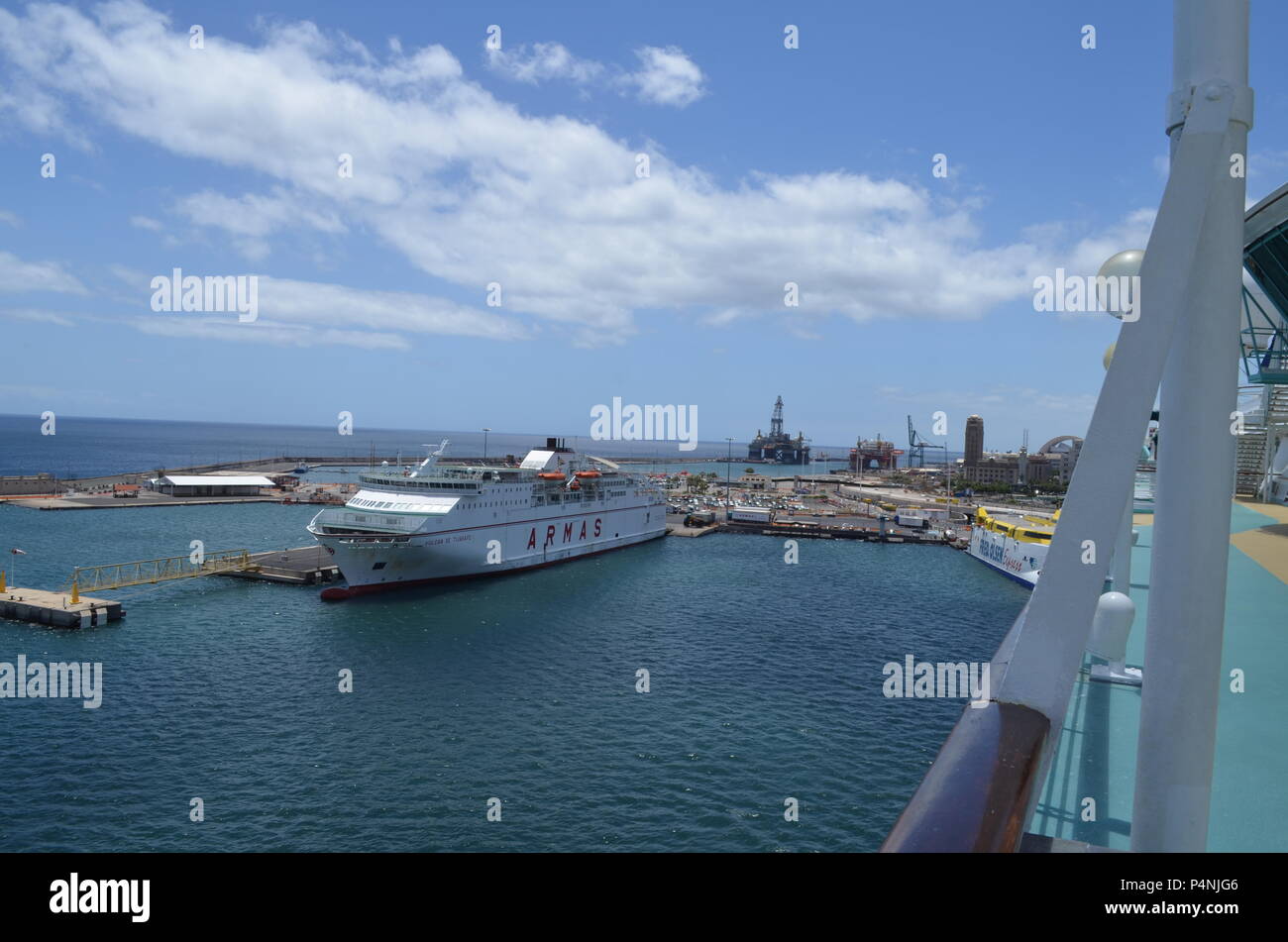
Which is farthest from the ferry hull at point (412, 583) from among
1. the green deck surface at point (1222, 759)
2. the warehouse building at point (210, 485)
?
the warehouse building at point (210, 485)

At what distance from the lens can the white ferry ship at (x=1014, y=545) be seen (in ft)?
126

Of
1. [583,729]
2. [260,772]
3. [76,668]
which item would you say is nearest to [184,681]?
[76,668]

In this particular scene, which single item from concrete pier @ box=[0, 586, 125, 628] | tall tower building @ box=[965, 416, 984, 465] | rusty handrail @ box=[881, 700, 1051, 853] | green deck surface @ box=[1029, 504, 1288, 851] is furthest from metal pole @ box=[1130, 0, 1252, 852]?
tall tower building @ box=[965, 416, 984, 465]

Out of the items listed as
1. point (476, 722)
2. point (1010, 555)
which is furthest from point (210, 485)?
point (1010, 555)

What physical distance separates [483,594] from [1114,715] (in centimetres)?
2725

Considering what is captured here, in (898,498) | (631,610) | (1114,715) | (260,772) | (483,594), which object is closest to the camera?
(1114,715)

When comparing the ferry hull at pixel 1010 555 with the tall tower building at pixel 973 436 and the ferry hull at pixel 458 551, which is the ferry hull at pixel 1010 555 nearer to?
the ferry hull at pixel 458 551

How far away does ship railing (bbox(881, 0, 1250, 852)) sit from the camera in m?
2.70

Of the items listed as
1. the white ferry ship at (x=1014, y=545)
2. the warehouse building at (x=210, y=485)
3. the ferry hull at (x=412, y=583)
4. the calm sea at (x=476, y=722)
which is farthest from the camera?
the warehouse building at (x=210, y=485)

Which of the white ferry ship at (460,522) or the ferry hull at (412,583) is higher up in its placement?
the white ferry ship at (460,522)

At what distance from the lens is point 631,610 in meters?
29.4

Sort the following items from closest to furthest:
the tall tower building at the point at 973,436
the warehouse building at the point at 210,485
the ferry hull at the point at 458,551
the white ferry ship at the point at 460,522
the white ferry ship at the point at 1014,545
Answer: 1. the ferry hull at the point at 458,551
2. the white ferry ship at the point at 460,522
3. the white ferry ship at the point at 1014,545
4. the warehouse building at the point at 210,485
5. the tall tower building at the point at 973,436

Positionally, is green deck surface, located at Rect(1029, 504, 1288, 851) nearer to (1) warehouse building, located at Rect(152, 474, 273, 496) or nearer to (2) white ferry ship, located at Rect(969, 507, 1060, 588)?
(2) white ferry ship, located at Rect(969, 507, 1060, 588)

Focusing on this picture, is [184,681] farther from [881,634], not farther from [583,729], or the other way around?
[881,634]
